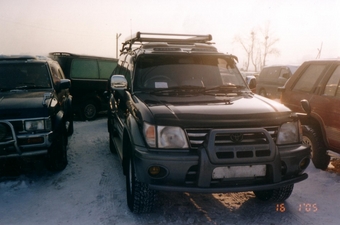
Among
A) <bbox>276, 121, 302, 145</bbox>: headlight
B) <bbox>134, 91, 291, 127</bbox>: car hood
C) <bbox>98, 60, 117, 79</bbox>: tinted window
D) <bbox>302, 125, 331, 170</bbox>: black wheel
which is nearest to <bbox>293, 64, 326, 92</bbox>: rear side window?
<bbox>302, 125, 331, 170</bbox>: black wheel

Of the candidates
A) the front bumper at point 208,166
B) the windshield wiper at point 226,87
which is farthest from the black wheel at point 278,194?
the windshield wiper at point 226,87

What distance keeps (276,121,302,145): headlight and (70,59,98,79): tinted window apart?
7.48 metres

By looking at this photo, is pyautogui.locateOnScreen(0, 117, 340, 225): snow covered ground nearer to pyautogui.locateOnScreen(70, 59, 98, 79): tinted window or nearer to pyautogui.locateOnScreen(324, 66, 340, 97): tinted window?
pyautogui.locateOnScreen(324, 66, 340, 97): tinted window

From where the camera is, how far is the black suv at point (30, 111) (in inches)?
168

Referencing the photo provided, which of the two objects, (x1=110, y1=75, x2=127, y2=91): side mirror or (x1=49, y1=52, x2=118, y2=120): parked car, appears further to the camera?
(x1=49, y1=52, x2=118, y2=120): parked car

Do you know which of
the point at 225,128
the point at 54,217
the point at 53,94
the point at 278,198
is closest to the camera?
the point at 225,128

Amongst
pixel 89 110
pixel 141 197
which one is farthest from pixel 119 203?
pixel 89 110

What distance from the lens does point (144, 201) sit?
3.40 m

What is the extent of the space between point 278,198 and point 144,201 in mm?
1684

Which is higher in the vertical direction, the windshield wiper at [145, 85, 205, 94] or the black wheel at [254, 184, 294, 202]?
the windshield wiper at [145, 85, 205, 94]

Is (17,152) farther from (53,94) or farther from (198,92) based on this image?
(198,92)

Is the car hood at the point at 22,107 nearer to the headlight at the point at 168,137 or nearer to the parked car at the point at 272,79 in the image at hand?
the headlight at the point at 168,137

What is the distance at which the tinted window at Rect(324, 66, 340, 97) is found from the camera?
4.79m

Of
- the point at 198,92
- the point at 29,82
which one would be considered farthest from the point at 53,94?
the point at 198,92
